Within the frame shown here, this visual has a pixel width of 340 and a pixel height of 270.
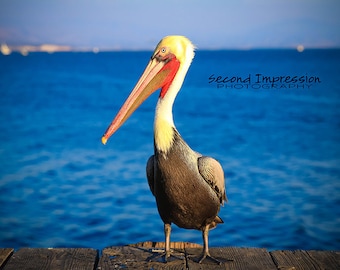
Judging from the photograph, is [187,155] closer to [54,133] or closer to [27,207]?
[27,207]

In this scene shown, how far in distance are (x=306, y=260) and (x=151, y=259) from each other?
34.9 inches

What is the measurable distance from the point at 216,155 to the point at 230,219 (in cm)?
476

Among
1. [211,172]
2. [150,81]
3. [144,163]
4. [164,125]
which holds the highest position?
[144,163]

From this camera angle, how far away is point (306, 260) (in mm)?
3635

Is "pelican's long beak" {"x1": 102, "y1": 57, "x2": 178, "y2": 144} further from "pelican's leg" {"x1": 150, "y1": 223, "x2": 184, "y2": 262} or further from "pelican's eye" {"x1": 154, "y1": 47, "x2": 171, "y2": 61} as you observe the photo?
"pelican's leg" {"x1": 150, "y1": 223, "x2": 184, "y2": 262}

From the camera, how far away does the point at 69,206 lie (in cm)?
1064

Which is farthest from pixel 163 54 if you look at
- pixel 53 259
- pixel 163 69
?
pixel 53 259

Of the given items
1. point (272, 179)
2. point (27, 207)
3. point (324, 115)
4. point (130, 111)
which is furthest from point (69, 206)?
point (324, 115)

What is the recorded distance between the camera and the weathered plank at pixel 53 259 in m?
3.54

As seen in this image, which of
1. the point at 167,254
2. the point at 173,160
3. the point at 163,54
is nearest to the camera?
the point at 173,160

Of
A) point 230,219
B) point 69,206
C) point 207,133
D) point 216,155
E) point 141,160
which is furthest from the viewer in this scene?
point 207,133

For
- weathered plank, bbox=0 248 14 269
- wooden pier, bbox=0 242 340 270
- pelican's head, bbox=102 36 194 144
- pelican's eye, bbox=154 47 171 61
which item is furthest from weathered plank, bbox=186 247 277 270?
pelican's eye, bbox=154 47 171 61

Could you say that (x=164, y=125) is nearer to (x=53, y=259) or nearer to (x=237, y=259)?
(x=237, y=259)

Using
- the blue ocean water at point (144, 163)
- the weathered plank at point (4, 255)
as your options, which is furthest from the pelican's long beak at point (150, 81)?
the blue ocean water at point (144, 163)
